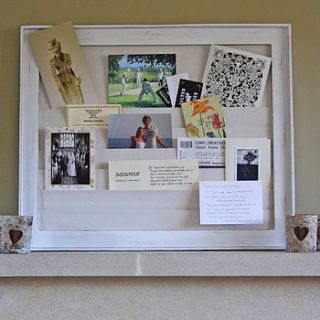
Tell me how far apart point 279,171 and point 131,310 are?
567 mm

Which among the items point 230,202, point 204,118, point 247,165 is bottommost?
point 230,202

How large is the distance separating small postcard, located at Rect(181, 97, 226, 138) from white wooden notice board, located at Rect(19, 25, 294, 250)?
0.02 meters

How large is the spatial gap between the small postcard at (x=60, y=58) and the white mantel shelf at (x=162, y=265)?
0.47 metres

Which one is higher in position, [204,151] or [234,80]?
[234,80]

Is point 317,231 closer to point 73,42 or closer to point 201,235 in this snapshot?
point 201,235

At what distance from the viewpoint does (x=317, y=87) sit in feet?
5.53

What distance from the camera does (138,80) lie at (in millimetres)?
1672

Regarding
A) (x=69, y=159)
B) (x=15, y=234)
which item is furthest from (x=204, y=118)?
(x=15, y=234)

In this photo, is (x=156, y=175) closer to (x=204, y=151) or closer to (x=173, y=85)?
(x=204, y=151)

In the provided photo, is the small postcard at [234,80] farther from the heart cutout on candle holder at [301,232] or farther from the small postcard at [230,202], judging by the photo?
the heart cutout on candle holder at [301,232]

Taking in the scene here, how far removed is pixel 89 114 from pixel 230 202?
0.47m

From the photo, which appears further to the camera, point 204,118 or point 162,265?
point 204,118

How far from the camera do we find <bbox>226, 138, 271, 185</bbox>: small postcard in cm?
164

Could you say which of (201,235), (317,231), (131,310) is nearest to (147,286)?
(131,310)
